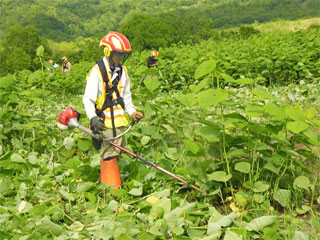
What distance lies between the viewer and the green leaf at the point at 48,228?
92.6 inches

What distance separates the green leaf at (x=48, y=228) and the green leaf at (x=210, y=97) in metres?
1.24

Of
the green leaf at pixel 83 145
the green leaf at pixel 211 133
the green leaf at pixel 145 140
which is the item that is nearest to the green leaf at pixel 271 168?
the green leaf at pixel 211 133

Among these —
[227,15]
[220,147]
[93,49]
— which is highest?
[220,147]

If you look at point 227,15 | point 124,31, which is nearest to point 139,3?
point 227,15

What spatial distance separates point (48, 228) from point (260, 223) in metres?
1.36

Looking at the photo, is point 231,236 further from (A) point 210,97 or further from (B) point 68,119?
(B) point 68,119

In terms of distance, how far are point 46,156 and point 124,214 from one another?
6.13 feet

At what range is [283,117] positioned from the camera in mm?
2393

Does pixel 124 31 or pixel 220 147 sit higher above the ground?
pixel 220 147

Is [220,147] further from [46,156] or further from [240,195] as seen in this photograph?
[46,156]

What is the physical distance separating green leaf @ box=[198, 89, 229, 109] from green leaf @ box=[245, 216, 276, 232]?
2.57 ft

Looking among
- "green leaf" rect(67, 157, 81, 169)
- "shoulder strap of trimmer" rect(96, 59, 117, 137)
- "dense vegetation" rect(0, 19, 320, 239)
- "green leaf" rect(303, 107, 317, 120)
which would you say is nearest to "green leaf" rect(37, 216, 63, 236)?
"dense vegetation" rect(0, 19, 320, 239)

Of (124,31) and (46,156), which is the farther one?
(124,31)

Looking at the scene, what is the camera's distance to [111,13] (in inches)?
4717
